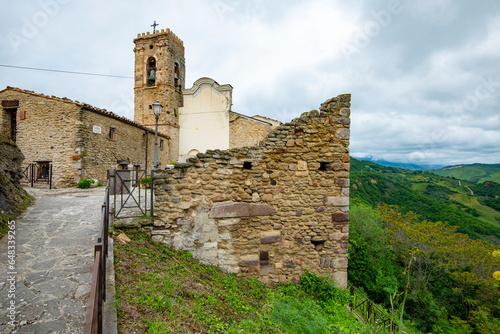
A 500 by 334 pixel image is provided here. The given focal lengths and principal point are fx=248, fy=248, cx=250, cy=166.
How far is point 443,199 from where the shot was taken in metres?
36.3

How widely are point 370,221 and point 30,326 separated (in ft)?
43.3

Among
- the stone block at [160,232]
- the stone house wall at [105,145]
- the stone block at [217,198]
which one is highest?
the stone house wall at [105,145]

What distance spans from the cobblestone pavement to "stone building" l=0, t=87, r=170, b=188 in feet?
23.9

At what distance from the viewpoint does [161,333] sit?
2.72m

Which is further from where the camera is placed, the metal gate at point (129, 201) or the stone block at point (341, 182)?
the stone block at point (341, 182)

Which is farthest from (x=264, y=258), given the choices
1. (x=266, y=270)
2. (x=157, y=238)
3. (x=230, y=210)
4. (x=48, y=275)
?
(x=48, y=275)

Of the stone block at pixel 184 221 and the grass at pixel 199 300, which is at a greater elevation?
the stone block at pixel 184 221

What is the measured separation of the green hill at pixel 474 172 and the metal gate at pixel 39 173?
84.3 m

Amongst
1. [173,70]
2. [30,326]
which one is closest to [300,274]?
[30,326]

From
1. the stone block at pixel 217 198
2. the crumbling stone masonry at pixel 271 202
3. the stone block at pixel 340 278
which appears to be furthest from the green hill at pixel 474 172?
the stone block at pixel 217 198

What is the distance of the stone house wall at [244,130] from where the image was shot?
61.3ft

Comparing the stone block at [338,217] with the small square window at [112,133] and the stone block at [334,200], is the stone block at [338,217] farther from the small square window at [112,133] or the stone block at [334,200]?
the small square window at [112,133]

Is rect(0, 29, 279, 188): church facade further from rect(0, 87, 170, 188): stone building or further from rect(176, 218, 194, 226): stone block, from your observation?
rect(176, 218, 194, 226): stone block

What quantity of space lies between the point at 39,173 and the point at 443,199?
45881 mm
